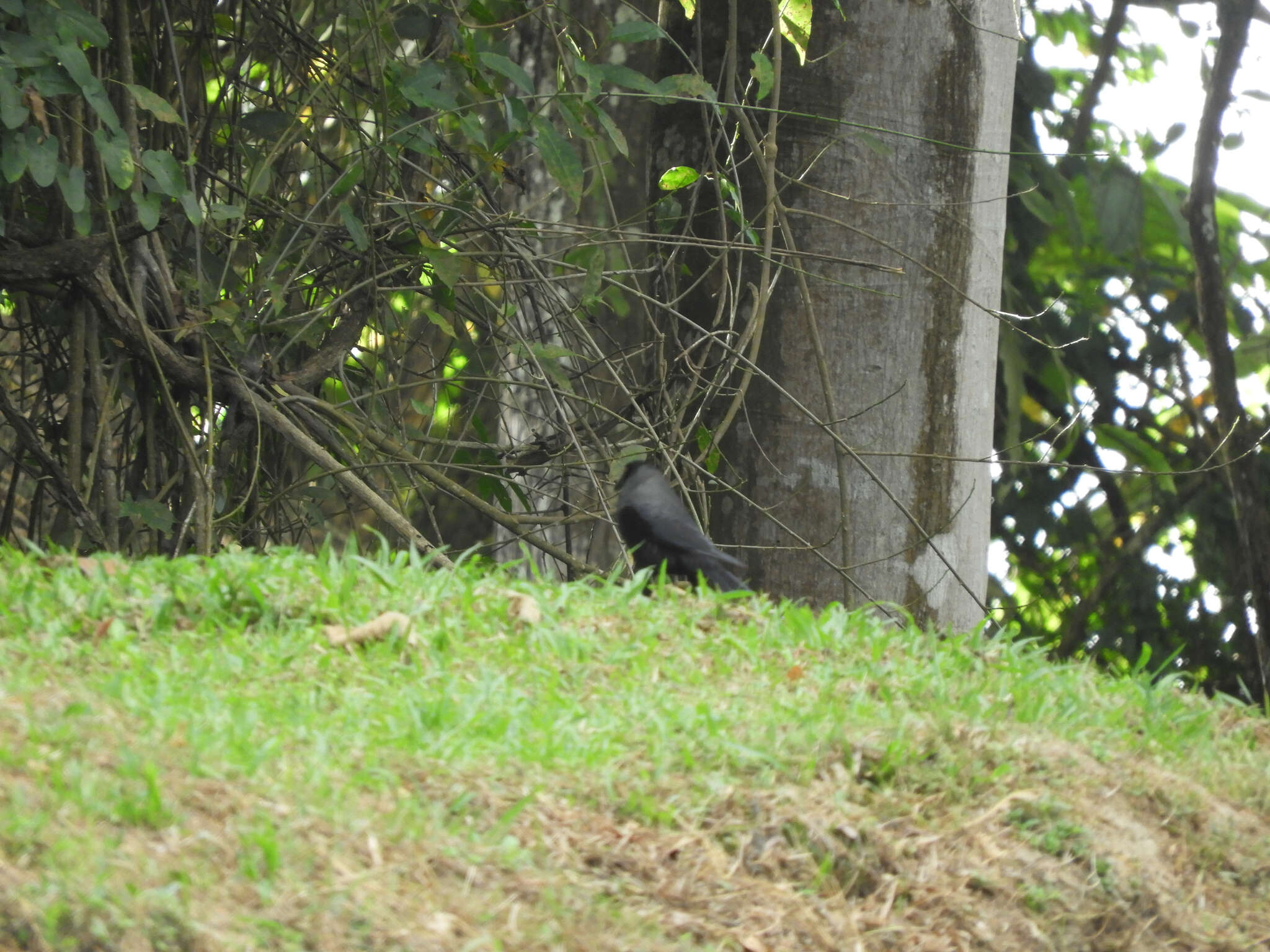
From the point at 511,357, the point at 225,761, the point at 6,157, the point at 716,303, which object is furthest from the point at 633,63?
the point at 225,761

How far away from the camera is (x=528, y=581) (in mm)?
4098

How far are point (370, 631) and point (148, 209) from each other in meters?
2.02

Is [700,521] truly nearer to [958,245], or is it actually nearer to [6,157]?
[958,245]

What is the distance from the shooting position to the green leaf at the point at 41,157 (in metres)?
4.30

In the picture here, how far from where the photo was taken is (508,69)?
4664 mm

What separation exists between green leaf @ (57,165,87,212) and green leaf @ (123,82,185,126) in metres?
0.36

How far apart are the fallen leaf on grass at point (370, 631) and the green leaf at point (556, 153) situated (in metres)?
2.03

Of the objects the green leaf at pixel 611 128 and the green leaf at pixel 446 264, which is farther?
the green leaf at pixel 446 264

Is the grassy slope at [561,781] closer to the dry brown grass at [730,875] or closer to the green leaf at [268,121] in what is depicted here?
the dry brown grass at [730,875]

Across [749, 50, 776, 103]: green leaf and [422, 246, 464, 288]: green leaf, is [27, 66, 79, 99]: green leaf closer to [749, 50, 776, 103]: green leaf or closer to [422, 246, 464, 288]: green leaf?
[422, 246, 464, 288]: green leaf

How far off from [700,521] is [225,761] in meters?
3.11

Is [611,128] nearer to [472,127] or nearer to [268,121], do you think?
[472,127]

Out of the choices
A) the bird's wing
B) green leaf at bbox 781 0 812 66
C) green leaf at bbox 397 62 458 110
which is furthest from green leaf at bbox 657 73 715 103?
the bird's wing

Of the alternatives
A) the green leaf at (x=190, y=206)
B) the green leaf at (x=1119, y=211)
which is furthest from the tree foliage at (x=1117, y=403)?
the green leaf at (x=190, y=206)
